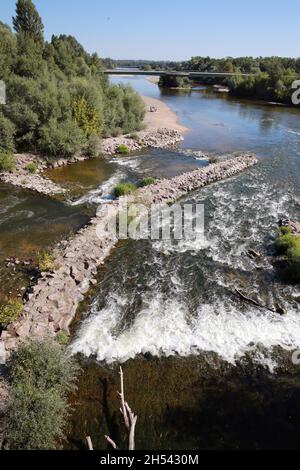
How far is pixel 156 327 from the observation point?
48.6 feet

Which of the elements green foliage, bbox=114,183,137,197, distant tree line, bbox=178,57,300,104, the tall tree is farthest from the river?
distant tree line, bbox=178,57,300,104

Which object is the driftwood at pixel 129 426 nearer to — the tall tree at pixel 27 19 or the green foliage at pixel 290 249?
the green foliage at pixel 290 249

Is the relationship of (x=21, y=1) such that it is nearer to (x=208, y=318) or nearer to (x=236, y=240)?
(x=236, y=240)

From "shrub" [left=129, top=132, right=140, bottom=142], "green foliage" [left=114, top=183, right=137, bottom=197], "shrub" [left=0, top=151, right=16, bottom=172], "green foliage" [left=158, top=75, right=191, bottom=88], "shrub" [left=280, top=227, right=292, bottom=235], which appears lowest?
"shrub" [left=280, top=227, right=292, bottom=235]

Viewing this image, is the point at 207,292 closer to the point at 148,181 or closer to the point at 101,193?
the point at 101,193

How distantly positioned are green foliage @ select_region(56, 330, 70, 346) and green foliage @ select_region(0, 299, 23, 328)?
1.96m

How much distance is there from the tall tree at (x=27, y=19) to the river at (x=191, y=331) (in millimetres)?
46749

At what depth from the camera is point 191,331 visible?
14.7 metres

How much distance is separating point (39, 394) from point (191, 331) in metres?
6.92

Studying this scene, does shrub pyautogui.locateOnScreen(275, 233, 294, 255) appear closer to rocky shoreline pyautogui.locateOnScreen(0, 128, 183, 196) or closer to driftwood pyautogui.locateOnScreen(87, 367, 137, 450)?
driftwood pyautogui.locateOnScreen(87, 367, 137, 450)

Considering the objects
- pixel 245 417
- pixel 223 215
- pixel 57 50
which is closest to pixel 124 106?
pixel 57 50

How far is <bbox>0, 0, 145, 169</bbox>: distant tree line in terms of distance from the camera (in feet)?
109

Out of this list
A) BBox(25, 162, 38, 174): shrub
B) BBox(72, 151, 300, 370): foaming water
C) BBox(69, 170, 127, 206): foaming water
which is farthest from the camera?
BBox(25, 162, 38, 174): shrub

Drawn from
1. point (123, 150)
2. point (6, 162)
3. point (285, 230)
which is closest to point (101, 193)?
point (6, 162)
